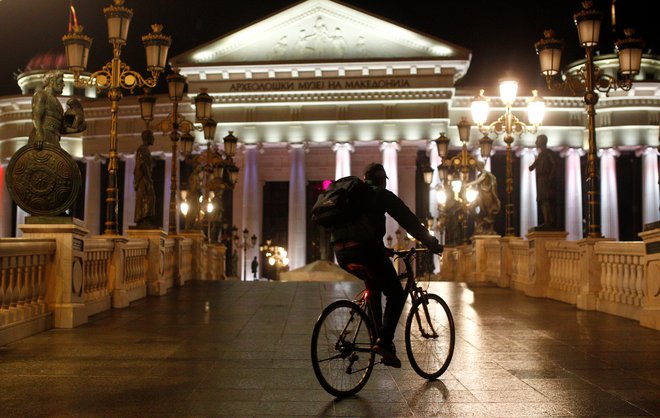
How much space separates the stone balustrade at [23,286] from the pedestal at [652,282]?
9729mm

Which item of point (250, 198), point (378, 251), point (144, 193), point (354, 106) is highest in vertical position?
point (354, 106)

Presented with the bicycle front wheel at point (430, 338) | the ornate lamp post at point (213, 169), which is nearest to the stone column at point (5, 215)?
the ornate lamp post at point (213, 169)

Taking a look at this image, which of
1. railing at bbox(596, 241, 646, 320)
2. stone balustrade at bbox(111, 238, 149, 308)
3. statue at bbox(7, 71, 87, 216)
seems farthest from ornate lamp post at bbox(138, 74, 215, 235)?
railing at bbox(596, 241, 646, 320)

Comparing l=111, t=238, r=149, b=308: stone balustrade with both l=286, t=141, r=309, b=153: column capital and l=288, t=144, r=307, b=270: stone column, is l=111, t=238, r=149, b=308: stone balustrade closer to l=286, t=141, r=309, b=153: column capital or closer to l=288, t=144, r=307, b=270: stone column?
l=288, t=144, r=307, b=270: stone column

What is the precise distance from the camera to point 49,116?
41.5 ft

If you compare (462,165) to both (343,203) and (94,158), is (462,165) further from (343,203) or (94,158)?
(94,158)

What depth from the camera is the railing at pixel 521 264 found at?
68.8ft

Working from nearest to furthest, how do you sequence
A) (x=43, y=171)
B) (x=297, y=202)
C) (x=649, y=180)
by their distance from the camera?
(x=43, y=171), (x=297, y=202), (x=649, y=180)

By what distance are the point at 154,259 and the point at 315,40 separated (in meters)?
45.2

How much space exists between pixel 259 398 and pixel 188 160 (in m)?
23.6

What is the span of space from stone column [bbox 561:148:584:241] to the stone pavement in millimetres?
50465

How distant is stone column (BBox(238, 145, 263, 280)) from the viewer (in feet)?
202

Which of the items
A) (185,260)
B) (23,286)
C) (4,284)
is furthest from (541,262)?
(4,284)

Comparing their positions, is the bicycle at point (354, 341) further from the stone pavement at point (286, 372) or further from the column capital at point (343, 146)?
the column capital at point (343, 146)
